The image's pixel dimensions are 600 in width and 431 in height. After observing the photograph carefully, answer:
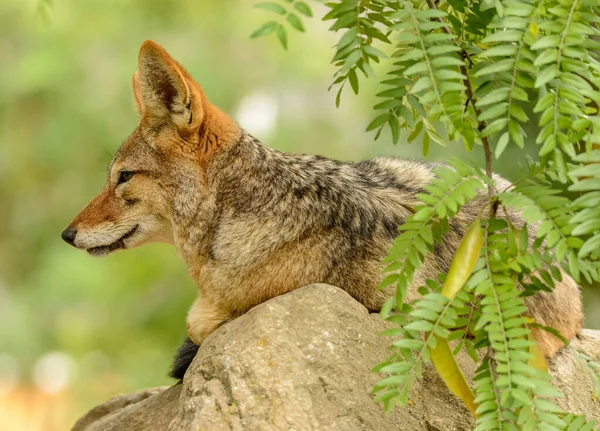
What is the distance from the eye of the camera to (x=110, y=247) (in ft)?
15.7

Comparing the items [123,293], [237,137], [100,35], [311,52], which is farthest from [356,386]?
[100,35]

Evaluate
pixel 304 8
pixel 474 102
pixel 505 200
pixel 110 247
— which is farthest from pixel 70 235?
pixel 505 200

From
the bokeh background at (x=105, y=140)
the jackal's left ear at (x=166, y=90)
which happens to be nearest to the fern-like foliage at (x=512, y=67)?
the jackal's left ear at (x=166, y=90)

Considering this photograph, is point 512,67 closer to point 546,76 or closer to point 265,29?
point 546,76

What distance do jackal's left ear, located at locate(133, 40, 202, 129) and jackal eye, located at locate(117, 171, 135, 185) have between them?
0.33 metres

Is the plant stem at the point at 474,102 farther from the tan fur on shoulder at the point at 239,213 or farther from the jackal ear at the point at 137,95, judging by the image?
the jackal ear at the point at 137,95

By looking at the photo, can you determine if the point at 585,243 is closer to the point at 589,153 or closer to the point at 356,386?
the point at 589,153

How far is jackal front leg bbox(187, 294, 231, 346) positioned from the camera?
4.35 m

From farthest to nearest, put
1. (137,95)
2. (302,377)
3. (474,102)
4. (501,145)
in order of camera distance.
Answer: (137,95), (302,377), (474,102), (501,145)

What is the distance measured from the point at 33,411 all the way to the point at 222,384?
10.3 m

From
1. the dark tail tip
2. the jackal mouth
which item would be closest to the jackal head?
the jackal mouth

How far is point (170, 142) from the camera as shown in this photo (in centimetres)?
457

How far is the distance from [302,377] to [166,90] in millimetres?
1729

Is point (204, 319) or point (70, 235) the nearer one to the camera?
point (204, 319)
